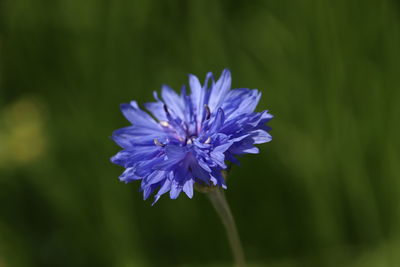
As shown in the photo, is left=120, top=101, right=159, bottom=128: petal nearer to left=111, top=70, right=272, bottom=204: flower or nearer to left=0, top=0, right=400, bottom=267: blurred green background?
left=111, top=70, right=272, bottom=204: flower

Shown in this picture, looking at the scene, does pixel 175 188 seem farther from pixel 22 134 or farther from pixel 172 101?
pixel 22 134

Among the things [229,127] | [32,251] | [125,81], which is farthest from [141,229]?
[229,127]

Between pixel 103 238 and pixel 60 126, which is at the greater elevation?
pixel 60 126

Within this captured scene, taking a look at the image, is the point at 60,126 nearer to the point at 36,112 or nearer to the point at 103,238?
the point at 36,112

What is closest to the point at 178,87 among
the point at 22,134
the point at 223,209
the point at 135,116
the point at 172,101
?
the point at 22,134

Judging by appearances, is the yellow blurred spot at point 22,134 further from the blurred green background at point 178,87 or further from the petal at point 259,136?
the petal at point 259,136

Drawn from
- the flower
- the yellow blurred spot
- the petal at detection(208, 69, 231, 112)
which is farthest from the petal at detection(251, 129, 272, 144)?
the yellow blurred spot

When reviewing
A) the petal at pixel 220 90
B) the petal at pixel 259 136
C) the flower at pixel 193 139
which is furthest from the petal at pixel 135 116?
the petal at pixel 259 136
